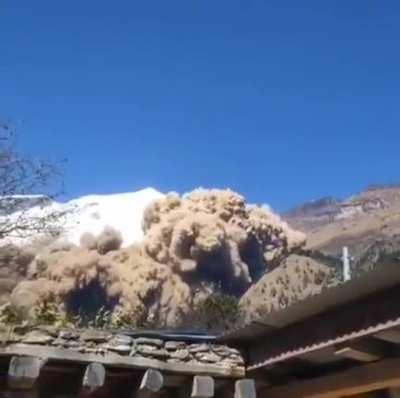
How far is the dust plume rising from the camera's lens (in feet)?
80.3

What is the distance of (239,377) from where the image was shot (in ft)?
30.2

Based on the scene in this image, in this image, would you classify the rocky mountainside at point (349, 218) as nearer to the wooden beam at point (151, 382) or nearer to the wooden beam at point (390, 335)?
the wooden beam at point (151, 382)

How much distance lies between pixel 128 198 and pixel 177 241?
13700mm

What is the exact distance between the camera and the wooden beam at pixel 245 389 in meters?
9.01

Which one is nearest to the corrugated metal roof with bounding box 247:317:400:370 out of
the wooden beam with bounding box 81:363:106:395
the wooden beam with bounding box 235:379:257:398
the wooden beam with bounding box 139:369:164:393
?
the wooden beam with bounding box 235:379:257:398

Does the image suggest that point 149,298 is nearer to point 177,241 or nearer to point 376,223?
point 177,241

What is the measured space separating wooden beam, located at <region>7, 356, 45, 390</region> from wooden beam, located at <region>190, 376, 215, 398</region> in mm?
1888

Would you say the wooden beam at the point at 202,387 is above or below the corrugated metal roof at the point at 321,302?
below

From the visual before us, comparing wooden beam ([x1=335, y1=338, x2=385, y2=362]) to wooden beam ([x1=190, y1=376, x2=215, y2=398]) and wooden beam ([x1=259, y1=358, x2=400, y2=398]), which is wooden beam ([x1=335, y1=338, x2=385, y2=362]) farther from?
wooden beam ([x1=190, y1=376, x2=215, y2=398])

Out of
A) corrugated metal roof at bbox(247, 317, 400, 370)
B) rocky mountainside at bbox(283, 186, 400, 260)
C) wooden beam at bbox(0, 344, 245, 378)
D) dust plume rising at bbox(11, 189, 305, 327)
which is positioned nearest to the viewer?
corrugated metal roof at bbox(247, 317, 400, 370)

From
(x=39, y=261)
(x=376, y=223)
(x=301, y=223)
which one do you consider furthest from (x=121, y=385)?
(x=301, y=223)

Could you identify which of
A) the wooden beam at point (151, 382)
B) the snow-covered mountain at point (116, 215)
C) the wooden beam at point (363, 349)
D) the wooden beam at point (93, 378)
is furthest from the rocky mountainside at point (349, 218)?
the wooden beam at point (363, 349)

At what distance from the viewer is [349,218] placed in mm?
60062

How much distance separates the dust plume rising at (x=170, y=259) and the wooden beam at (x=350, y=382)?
14.8m
